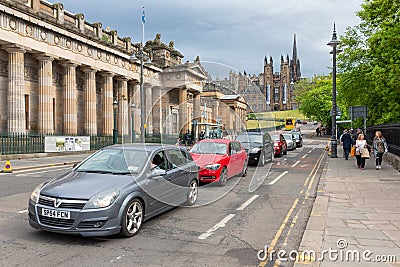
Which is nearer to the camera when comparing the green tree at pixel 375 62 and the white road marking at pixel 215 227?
the white road marking at pixel 215 227

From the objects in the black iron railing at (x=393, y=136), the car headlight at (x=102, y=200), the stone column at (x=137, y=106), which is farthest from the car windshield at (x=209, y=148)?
the stone column at (x=137, y=106)

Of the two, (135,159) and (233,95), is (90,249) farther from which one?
(233,95)

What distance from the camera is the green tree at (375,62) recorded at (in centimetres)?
2311

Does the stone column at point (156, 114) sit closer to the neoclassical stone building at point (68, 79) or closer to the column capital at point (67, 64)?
the neoclassical stone building at point (68, 79)

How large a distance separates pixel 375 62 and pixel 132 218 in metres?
25.9

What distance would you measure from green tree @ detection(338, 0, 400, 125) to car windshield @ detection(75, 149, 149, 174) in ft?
67.3

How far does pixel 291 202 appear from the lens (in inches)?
368

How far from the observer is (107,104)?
125 feet

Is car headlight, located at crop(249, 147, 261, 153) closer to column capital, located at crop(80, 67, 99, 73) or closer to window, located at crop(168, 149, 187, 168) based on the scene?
window, located at crop(168, 149, 187, 168)

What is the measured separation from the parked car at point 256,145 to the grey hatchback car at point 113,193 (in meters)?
9.40

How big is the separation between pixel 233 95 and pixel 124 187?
572cm

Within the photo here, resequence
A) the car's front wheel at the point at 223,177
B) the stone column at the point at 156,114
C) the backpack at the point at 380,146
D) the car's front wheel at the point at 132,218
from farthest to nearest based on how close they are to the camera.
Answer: the stone column at the point at 156,114
the backpack at the point at 380,146
the car's front wheel at the point at 223,177
the car's front wheel at the point at 132,218

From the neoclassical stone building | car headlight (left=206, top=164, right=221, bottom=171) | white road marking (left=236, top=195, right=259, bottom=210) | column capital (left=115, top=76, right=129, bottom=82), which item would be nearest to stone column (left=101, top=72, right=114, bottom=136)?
the neoclassical stone building

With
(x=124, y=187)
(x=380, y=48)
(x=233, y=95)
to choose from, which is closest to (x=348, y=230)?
(x=124, y=187)
